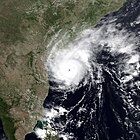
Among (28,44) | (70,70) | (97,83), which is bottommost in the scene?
(97,83)

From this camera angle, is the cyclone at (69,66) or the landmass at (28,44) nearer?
the landmass at (28,44)

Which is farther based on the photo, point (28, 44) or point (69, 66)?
point (28, 44)

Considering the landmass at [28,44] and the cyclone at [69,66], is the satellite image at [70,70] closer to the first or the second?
the cyclone at [69,66]

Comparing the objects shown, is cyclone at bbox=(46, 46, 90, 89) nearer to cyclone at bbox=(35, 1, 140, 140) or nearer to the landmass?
cyclone at bbox=(35, 1, 140, 140)

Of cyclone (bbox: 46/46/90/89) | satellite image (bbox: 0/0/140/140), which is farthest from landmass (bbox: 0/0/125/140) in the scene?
cyclone (bbox: 46/46/90/89)

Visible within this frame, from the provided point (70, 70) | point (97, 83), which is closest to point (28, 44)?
point (70, 70)

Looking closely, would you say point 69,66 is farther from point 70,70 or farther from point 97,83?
point 97,83

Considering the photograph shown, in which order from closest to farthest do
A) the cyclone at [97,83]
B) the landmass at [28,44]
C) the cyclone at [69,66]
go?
the cyclone at [97,83] < the landmass at [28,44] < the cyclone at [69,66]

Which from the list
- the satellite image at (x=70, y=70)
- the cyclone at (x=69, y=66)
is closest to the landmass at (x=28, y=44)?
the satellite image at (x=70, y=70)

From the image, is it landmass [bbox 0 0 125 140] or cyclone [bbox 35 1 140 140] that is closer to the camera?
cyclone [bbox 35 1 140 140]
